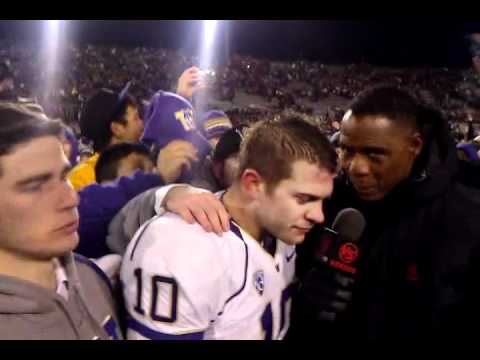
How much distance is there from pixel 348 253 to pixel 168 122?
34.0 inches

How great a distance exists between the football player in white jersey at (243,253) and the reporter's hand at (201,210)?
0.01 meters

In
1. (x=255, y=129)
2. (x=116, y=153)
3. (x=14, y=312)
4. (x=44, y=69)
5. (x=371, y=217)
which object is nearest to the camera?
(x=14, y=312)

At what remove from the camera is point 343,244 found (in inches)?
33.0

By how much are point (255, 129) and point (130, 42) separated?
4806mm

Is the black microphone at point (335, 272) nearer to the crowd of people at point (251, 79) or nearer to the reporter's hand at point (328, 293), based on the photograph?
the reporter's hand at point (328, 293)

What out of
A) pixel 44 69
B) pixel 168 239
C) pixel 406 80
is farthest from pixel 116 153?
pixel 406 80

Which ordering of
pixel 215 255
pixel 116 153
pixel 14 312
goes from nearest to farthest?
pixel 14 312 < pixel 215 255 < pixel 116 153

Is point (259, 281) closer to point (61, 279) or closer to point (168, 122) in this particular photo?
point (61, 279)

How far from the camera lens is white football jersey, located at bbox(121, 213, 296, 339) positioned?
65cm

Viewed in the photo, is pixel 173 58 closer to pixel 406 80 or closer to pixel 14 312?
pixel 406 80

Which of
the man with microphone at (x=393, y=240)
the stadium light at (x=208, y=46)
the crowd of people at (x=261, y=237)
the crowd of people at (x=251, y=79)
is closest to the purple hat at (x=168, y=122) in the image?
the crowd of people at (x=261, y=237)

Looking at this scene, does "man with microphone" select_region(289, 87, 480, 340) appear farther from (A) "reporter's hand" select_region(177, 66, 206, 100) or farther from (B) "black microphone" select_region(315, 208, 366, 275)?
(A) "reporter's hand" select_region(177, 66, 206, 100)

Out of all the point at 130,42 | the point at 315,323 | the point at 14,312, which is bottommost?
the point at 315,323

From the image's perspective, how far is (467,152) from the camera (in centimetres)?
155
